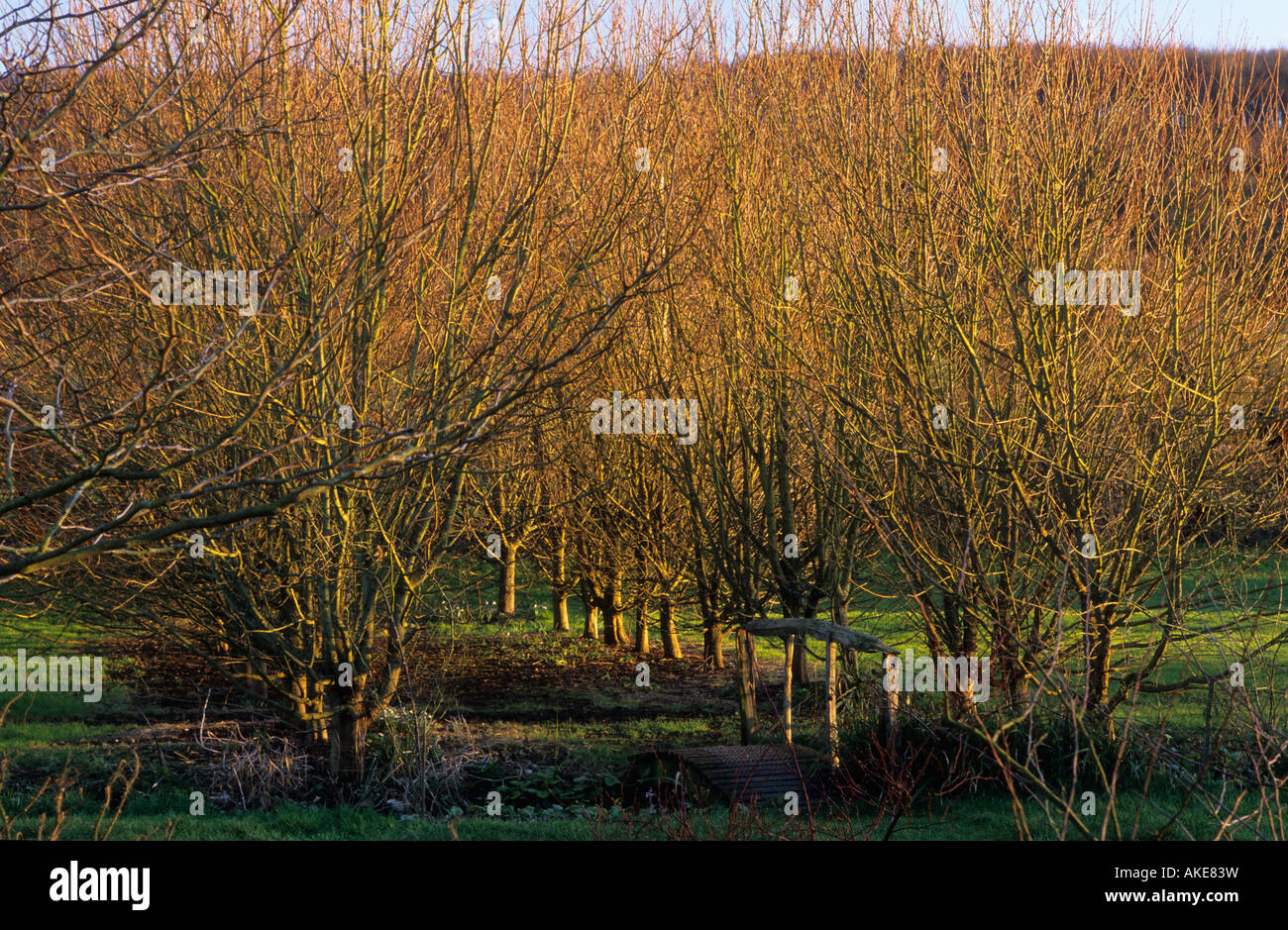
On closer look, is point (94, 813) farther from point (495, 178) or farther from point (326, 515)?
point (495, 178)

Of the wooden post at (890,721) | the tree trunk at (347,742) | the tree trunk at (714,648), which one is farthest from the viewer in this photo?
the tree trunk at (714,648)

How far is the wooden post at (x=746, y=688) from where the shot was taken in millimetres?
9094

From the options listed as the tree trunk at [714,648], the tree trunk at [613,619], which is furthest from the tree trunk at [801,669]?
the tree trunk at [613,619]

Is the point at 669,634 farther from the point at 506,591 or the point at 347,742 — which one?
the point at 347,742

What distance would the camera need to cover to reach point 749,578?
10.6 m

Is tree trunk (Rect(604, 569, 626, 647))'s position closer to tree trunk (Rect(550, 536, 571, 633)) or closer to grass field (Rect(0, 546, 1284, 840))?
tree trunk (Rect(550, 536, 571, 633))

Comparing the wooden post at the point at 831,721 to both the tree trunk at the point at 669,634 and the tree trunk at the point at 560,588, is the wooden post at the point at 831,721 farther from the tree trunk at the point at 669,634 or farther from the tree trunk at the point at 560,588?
the tree trunk at the point at 560,588

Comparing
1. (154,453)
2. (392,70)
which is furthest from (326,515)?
(392,70)

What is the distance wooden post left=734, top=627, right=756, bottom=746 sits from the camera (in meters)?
9.09

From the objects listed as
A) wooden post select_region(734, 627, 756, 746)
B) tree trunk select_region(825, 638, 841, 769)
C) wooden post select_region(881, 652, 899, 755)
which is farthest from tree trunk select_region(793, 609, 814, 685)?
tree trunk select_region(825, 638, 841, 769)

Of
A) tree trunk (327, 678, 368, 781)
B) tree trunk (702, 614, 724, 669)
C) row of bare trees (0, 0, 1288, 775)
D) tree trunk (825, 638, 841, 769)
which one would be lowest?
tree trunk (702, 614, 724, 669)

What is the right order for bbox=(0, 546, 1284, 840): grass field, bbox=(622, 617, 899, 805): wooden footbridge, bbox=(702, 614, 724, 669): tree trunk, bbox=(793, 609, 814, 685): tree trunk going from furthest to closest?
bbox=(702, 614, 724, 669): tree trunk < bbox=(793, 609, 814, 685): tree trunk < bbox=(622, 617, 899, 805): wooden footbridge < bbox=(0, 546, 1284, 840): grass field

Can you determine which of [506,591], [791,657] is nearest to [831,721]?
[791,657]
